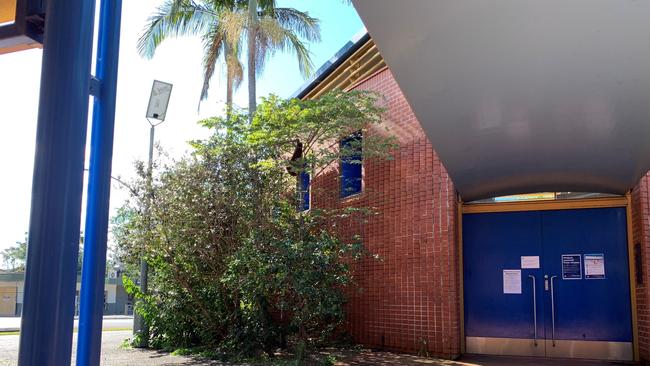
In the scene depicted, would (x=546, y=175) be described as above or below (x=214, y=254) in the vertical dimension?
above

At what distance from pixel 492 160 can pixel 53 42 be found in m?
6.87

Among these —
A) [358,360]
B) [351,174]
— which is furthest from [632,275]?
[351,174]

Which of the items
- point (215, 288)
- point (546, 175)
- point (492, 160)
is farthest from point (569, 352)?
point (215, 288)

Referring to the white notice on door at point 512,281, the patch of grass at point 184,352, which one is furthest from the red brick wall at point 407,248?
the patch of grass at point 184,352

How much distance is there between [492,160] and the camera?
8508 millimetres

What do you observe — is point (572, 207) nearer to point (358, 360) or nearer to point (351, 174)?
point (358, 360)

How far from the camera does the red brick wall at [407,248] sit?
10336 millimetres

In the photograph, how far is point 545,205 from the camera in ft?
33.8

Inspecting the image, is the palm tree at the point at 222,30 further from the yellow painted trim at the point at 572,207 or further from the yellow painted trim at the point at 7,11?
the yellow painted trim at the point at 7,11

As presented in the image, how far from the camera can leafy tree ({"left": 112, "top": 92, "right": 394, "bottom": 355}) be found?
9.97m

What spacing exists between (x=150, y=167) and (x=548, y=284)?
7927mm

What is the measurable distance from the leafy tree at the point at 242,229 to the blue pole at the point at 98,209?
6555 mm

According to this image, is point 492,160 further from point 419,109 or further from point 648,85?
point 648,85

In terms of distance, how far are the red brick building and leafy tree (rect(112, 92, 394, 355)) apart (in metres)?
0.78
